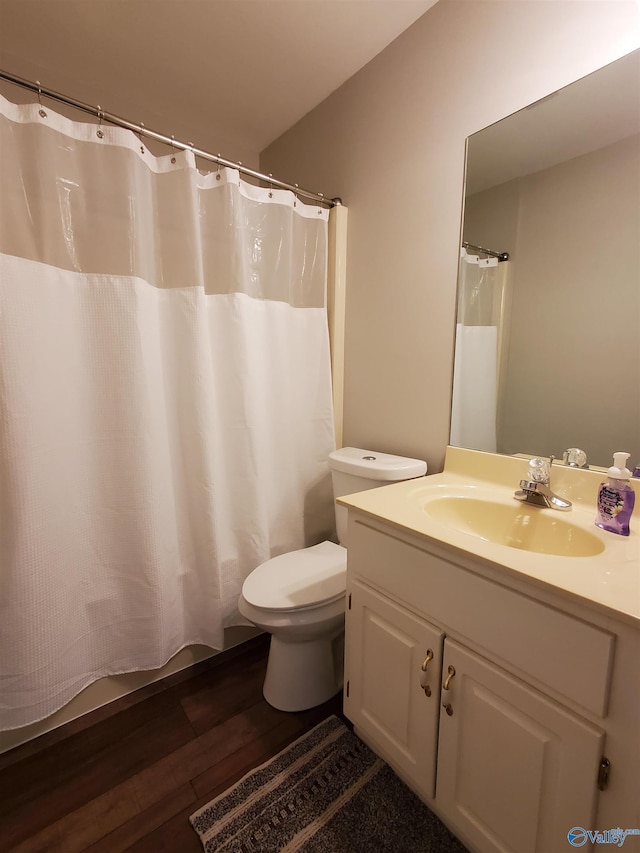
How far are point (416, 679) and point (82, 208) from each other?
5.24 ft

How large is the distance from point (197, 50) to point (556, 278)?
155 centimetres

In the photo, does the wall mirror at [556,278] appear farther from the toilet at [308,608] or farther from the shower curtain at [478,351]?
the toilet at [308,608]

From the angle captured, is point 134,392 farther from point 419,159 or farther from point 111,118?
point 419,159

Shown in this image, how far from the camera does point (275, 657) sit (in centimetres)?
134

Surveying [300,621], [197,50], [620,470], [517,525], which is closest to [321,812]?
[300,621]

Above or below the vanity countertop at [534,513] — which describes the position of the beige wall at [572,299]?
above

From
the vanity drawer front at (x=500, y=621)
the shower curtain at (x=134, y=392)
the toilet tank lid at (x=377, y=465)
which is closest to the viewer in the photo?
the vanity drawer front at (x=500, y=621)

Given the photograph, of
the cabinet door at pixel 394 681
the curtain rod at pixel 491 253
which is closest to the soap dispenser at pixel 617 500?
the cabinet door at pixel 394 681

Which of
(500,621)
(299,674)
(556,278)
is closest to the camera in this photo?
(500,621)

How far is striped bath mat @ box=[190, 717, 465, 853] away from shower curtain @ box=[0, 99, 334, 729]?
1.64ft

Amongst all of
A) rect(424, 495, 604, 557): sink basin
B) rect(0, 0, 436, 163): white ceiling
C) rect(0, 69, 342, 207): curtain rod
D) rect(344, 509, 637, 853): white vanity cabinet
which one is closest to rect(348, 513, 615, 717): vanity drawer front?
rect(344, 509, 637, 853): white vanity cabinet

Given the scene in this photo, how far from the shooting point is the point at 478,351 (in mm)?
1265

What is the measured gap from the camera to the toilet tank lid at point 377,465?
4.33 ft

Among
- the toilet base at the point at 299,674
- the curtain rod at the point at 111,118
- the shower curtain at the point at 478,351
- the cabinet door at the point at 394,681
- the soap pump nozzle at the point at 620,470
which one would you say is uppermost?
the curtain rod at the point at 111,118
